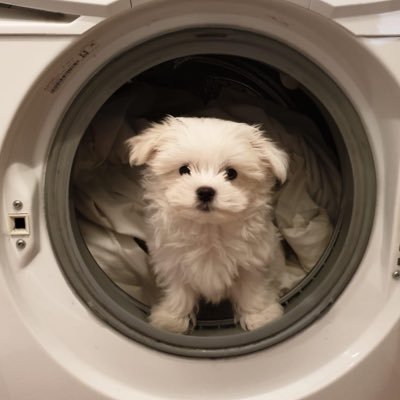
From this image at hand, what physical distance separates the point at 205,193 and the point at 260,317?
31cm

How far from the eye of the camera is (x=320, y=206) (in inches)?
→ 50.1

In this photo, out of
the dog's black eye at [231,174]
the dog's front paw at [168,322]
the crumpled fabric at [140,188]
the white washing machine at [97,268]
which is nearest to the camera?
the white washing machine at [97,268]

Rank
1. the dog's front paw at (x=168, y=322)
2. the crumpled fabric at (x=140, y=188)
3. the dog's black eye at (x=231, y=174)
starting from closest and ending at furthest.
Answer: the dog's black eye at (x=231, y=174) → the dog's front paw at (x=168, y=322) → the crumpled fabric at (x=140, y=188)

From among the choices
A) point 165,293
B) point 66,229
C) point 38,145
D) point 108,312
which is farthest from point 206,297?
point 38,145

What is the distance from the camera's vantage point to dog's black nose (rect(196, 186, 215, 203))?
35.1 inches

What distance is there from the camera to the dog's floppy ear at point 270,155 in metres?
0.94

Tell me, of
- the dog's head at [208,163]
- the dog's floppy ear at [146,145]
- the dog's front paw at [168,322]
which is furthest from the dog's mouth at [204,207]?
the dog's front paw at [168,322]

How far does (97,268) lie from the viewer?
1.04 m

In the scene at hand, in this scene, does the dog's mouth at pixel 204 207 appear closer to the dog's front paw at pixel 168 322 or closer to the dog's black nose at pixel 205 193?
the dog's black nose at pixel 205 193

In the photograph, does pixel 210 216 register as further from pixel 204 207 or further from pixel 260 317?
pixel 260 317

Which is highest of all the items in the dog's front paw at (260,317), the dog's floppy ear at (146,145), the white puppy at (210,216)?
the dog's floppy ear at (146,145)

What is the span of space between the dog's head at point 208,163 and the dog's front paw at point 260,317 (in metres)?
0.23

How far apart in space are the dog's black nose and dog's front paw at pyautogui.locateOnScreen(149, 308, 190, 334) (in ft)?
0.94

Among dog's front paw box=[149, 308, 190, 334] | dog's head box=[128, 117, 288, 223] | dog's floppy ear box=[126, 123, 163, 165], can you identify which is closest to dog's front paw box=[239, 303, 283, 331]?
dog's front paw box=[149, 308, 190, 334]
